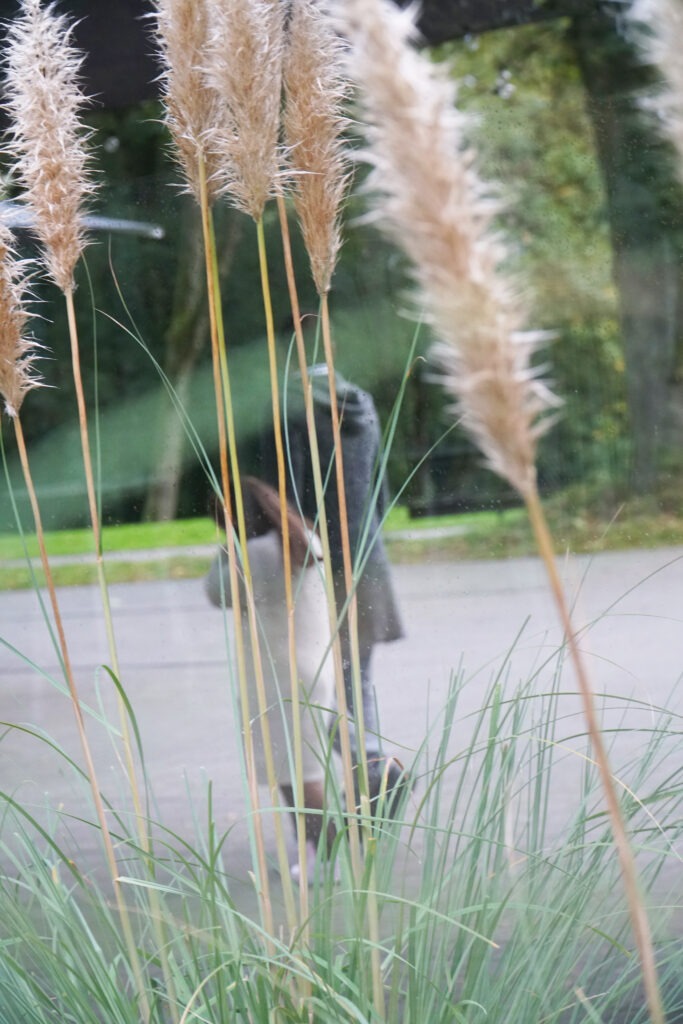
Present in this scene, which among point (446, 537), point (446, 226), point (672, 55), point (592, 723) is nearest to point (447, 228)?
point (446, 226)

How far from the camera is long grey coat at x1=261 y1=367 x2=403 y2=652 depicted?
261cm

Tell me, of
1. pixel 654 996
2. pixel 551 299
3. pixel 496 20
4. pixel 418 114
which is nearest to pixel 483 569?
pixel 551 299

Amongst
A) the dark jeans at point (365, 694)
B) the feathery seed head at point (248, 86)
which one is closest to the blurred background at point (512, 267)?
the dark jeans at point (365, 694)

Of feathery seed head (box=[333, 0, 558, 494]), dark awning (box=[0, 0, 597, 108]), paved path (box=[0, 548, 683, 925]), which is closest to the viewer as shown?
feathery seed head (box=[333, 0, 558, 494])

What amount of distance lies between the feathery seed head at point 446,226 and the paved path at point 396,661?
1.65m

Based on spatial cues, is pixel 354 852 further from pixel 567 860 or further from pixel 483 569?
pixel 483 569

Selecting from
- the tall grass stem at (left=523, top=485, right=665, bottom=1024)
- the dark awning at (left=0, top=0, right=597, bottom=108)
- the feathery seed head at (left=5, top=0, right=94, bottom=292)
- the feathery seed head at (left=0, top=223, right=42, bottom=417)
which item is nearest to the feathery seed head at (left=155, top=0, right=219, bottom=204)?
the feathery seed head at (left=5, top=0, right=94, bottom=292)

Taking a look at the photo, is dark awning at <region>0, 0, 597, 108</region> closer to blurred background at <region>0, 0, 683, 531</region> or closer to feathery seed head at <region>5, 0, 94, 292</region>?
blurred background at <region>0, 0, 683, 531</region>

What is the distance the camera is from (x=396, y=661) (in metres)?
2.71

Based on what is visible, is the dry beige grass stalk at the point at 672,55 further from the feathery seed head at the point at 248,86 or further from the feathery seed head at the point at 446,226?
the feathery seed head at the point at 248,86

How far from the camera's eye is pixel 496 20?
2.70 metres

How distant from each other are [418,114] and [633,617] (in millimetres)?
1962

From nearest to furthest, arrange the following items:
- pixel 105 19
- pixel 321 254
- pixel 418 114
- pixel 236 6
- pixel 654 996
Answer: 1. pixel 418 114
2. pixel 654 996
3. pixel 236 6
4. pixel 321 254
5. pixel 105 19

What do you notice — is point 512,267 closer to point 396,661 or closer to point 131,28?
point 396,661
